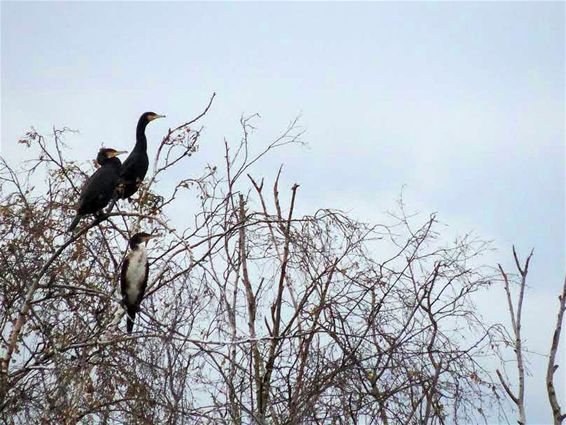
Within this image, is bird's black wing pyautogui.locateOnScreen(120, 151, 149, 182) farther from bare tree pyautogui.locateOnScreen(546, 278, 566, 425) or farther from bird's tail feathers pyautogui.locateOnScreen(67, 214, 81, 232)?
bare tree pyautogui.locateOnScreen(546, 278, 566, 425)

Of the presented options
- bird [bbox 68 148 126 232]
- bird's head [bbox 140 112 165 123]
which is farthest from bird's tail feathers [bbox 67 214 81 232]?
bird's head [bbox 140 112 165 123]

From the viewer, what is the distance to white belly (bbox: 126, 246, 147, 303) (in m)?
6.70

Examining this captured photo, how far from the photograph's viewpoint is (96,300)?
682 centimetres

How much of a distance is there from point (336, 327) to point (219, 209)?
1589mm

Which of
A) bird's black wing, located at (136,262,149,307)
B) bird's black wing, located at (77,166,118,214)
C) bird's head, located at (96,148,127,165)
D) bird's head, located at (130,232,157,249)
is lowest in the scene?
bird's black wing, located at (136,262,149,307)

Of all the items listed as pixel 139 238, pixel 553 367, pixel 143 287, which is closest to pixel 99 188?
pixel 139 238

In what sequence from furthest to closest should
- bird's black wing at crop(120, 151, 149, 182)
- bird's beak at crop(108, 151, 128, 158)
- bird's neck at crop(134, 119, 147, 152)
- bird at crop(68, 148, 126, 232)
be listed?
bird's neck at crop(134, 119, 147, 152) → bird's black wing at crop(120, 151, 149, 182) → bird's beak at crop(108, 151, 128, 158) → bird at crop(68, 148, 126, 232)

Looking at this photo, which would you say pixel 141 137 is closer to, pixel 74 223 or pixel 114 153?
pixel 114 153

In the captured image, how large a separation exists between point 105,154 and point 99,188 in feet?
2.71

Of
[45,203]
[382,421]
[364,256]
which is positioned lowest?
[382,421]

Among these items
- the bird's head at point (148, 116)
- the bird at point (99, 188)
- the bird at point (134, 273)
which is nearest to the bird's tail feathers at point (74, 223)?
the bird at point (99, 188)

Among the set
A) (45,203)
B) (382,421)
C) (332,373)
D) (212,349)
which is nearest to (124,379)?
(212,349)

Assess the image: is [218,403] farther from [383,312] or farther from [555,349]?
[555,349]

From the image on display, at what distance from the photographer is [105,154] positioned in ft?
27.1
